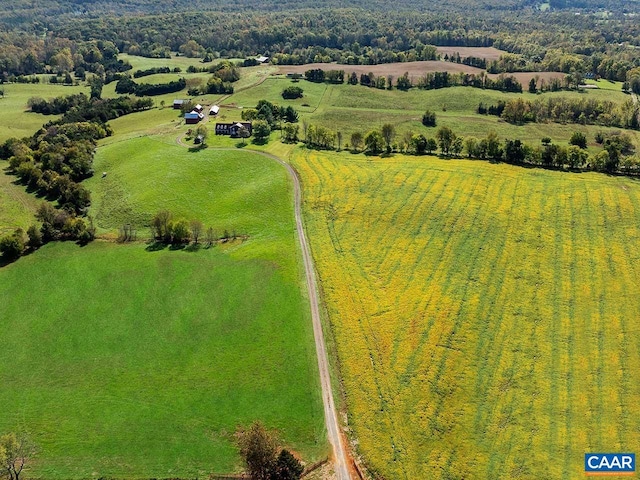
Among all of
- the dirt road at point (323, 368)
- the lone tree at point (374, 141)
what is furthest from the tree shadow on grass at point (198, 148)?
the lone tree at point (374, 141)

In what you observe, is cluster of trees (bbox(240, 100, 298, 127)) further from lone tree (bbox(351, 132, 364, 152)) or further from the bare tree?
the bare tree

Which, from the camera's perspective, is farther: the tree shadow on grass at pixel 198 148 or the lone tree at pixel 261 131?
the lone tree at pixel 261 131

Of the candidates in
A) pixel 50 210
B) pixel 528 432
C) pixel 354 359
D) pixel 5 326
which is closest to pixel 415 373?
pixel 354 359

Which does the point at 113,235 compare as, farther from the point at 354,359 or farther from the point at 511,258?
the point at 511,258

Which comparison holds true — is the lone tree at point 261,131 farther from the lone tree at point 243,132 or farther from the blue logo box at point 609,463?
the blue logo box at point 609,463

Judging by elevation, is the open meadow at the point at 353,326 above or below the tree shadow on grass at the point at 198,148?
below

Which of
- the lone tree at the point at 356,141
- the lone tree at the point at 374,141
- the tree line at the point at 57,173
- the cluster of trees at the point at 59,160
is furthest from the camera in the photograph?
the lone tree at the point at 356,141

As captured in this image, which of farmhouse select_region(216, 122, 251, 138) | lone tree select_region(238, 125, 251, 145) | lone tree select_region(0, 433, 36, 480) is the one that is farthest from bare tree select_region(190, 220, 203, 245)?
farmhouse select_region(216, 122, 251, 138)

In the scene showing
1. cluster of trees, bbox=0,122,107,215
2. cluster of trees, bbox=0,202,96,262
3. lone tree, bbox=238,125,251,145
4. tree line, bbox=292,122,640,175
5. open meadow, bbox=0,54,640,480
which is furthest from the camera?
lone tree, bbox=238,125,251,145
